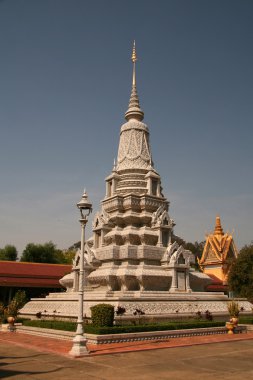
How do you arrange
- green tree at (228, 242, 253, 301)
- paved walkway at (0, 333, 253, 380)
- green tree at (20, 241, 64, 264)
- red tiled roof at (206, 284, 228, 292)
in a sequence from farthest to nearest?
green tree at (20, 241, 64, 264), red tiled roof at (206, 284, 228, 292), green tree at (228, 242, 253, 301), paved walkway at (0, 333, 253, 380)

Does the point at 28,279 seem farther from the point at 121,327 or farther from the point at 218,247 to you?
the point at 218,247

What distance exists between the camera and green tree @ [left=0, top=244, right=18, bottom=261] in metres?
55.3

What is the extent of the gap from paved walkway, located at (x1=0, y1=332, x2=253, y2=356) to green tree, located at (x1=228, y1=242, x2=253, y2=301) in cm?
1170

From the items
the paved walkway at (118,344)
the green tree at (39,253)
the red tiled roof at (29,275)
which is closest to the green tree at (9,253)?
the green tree at (39,253)

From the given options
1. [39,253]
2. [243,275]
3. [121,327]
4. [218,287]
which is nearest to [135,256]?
[121,327]

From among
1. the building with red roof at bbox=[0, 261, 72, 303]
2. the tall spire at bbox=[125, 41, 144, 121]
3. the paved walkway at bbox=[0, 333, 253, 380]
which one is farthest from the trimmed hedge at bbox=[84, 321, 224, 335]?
the tall spire at bbox=[125, 41, 144, 121]

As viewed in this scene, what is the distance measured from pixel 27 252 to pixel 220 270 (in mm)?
25921

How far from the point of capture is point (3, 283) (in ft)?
110

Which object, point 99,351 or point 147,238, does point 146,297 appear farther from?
point 99,351

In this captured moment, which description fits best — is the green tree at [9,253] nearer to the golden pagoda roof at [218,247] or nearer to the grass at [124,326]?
the golden pagoda roof at [218,247]

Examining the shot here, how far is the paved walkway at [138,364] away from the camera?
424 inches

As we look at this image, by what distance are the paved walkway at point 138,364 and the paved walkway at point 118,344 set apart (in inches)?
13.9

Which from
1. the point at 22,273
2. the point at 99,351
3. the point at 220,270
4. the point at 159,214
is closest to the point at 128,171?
the point at 159,214

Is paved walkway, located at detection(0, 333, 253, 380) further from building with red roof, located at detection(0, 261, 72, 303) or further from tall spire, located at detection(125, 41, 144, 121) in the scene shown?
tall spire, located at detection(125, 41, 144, 121)
